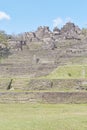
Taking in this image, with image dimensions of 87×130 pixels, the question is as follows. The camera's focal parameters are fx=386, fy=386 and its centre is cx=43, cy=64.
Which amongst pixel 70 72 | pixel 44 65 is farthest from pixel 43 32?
pixel 70 72

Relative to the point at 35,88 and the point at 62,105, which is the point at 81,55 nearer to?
the point at 35,88

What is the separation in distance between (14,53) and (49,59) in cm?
551

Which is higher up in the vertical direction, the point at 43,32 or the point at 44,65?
the point at 43,32

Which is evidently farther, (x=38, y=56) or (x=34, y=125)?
(x=38, y=56)

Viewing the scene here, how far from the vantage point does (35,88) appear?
24.6 metres

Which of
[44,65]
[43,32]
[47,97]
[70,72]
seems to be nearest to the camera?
[47,97]

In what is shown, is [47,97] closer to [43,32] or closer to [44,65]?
[44,65]

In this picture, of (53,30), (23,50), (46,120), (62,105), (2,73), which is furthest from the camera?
(53,30)

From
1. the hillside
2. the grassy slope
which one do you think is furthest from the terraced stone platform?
the grassy slope

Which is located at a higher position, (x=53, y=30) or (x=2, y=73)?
(x=53, y=30)

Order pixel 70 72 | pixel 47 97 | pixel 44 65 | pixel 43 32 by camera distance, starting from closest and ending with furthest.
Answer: pixel 47 97
pixel 70 72
pixel 44 65
pixel 43 32

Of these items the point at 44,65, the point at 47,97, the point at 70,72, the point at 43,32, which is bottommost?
the point at 47,97

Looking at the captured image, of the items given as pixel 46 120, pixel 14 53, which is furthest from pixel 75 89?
pixel 14 53

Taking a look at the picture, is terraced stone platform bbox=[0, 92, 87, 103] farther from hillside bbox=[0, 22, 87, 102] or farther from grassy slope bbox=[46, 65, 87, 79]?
grassy slope bbox=[46, 65, 87, 79]
